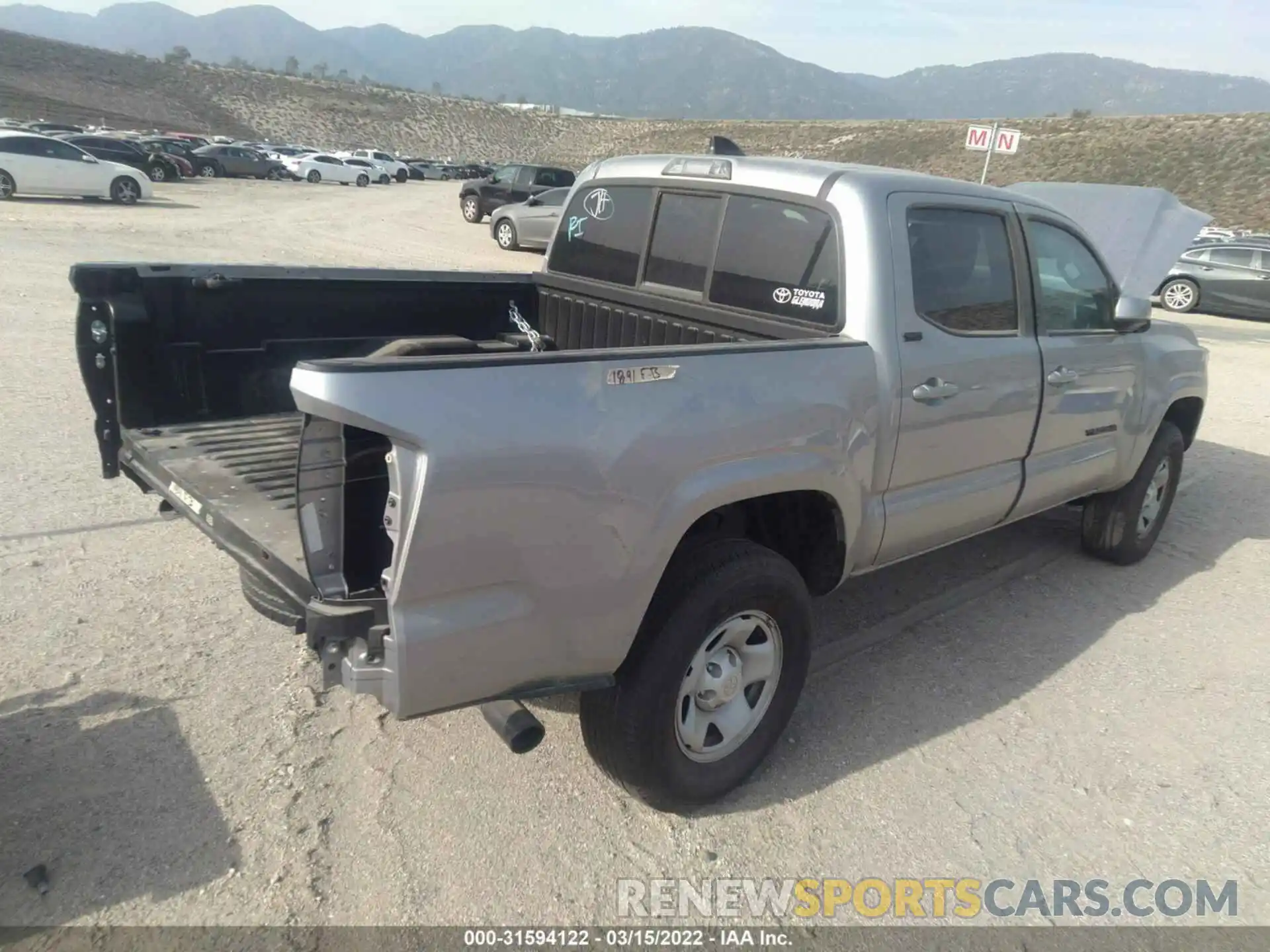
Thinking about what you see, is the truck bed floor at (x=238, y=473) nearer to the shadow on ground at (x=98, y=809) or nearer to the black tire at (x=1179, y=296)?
the shadow on ground at (x=98, y=809)

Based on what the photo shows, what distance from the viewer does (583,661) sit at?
2590 mm

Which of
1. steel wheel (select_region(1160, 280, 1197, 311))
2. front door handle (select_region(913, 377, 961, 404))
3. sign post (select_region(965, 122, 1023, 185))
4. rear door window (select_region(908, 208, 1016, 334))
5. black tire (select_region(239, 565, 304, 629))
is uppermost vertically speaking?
sign post (select_region(965, 122, 1023, 185))

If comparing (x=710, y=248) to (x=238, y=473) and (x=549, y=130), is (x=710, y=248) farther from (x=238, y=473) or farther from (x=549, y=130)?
(x=549, y=130)

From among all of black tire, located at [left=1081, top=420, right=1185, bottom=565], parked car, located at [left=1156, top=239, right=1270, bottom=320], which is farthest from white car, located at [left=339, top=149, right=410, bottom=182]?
black tire, located at [left=1081, top=420, right=1185, bottom=565]

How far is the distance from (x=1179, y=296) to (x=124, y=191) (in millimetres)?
24669

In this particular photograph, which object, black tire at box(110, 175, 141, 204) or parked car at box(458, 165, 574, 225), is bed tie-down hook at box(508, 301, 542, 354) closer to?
parked car at box(458, 165, 574, 225)

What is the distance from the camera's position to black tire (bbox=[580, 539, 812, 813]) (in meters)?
2.77

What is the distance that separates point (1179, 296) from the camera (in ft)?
63.1

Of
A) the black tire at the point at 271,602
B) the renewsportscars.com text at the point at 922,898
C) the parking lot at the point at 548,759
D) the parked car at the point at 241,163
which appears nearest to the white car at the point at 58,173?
the parked car at the point at 241,163

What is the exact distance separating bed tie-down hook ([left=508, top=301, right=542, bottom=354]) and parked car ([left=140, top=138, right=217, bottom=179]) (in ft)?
113

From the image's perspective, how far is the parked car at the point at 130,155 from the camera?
2761 centimetres

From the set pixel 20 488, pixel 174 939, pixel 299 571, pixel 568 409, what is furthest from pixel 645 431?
pixel 20 488

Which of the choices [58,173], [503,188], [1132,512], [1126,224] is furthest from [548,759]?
[58,173]

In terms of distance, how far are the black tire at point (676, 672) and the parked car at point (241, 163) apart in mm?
38598
